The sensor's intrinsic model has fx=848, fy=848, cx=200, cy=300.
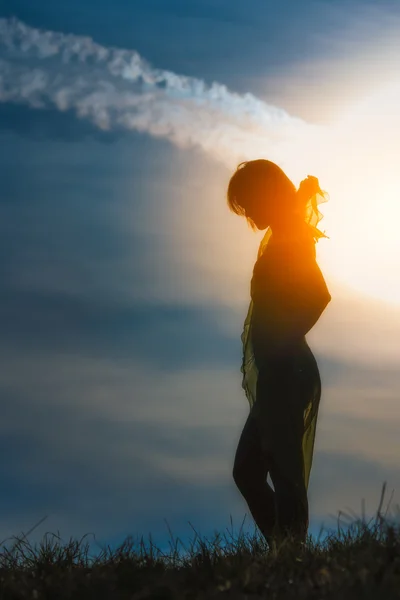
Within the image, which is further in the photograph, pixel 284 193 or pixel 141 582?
pixel 284 193

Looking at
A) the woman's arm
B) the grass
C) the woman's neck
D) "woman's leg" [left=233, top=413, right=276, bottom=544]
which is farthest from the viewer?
the woman's neck

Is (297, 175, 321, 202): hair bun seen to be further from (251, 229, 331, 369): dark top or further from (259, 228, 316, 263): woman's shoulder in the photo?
(251, 229, 331, 369): dark top

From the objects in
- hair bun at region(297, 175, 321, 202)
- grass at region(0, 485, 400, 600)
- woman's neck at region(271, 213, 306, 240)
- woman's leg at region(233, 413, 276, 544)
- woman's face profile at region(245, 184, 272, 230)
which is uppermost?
hair bun at region(297, 175, 321, 202)

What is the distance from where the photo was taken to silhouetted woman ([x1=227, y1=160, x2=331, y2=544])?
614 cm

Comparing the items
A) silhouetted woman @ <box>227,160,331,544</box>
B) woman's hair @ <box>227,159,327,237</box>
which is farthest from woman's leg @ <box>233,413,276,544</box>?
woman's hair @ <box>227,159,327,237</box>

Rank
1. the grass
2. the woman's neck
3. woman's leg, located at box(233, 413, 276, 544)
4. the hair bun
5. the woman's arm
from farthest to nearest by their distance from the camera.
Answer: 1. the hair bun
2. the woman's neck
3. woman's leg, located at box(233, 413, 276, 544)
4. the woman's arm
5. the grass

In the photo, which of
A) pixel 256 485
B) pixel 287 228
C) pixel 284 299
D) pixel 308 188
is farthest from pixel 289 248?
pixel 256 485

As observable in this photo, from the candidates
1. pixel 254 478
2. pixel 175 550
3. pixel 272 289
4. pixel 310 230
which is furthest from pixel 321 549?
pixel 310 230

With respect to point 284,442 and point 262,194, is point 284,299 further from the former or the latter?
point 284,442

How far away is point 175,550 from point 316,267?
7.85 feet

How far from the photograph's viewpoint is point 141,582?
14.6ft

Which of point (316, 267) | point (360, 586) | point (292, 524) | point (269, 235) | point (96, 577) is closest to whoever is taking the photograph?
point (360, 586)

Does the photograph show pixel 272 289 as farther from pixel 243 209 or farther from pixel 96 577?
pixel 96 577

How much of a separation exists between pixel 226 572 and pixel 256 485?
80.9 inches
